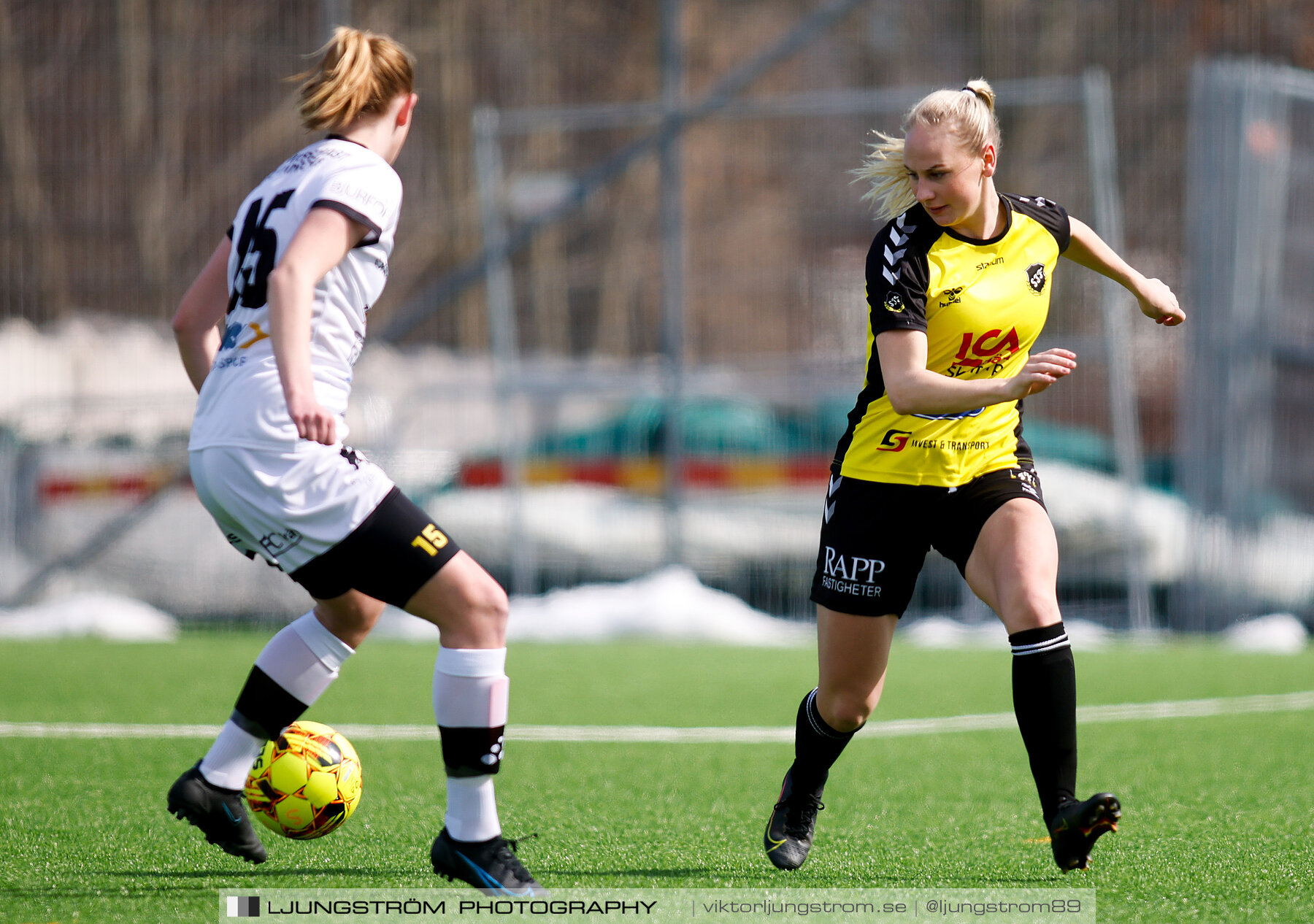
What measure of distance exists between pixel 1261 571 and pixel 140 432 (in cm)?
868

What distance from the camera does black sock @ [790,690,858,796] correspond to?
405cm

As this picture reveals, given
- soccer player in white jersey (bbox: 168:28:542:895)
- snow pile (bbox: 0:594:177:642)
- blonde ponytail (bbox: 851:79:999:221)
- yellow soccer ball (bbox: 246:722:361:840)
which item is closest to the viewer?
soccer player in white jersey (bbox: 168:28:542:895)

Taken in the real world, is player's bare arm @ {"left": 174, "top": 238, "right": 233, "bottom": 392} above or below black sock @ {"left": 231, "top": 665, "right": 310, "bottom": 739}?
above

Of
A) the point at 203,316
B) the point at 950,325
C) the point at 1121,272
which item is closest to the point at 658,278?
the point at 1121,272

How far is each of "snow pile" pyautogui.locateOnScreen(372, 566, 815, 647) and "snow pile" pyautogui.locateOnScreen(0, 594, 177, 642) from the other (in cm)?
173

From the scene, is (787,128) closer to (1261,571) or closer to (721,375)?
(721,375)

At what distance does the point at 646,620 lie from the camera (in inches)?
431

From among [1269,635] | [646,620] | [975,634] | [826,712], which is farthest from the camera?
[646,620]

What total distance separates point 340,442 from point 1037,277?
1.86 m

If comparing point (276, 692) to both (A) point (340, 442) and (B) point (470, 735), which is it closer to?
(B) point (470, 735)

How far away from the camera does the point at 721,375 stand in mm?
11961

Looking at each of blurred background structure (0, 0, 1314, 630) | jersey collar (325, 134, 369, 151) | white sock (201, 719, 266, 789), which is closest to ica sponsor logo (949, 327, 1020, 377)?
jersey collar (325, 134, 369, 151)

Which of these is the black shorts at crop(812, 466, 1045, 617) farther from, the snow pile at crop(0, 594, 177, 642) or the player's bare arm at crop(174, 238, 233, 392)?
the snow pile at crop(0, 594, 177, 642)

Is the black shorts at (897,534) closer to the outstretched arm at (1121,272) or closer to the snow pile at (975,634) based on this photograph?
the outstretched arm at (1121,272)
